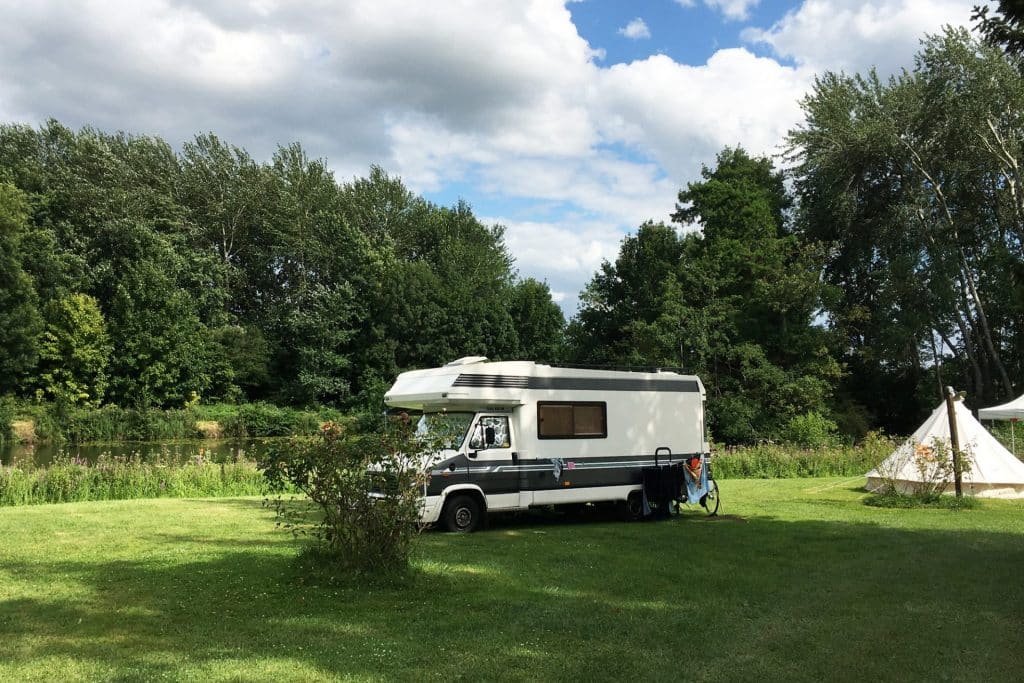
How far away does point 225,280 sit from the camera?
53562mm

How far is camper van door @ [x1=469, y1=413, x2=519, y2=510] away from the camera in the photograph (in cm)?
1333

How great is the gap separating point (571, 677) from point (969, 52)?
3569cm

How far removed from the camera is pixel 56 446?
127ft

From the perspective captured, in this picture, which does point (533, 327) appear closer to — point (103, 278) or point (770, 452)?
point (103, 278)

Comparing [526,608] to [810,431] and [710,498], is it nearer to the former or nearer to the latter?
[710,498]

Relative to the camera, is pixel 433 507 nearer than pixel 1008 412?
Yes

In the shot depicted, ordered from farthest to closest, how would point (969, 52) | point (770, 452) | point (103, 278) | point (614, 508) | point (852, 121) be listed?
point (103, 278) → point (852, 121) → point (969, 52) → point (770, 452) → point (614, 508)

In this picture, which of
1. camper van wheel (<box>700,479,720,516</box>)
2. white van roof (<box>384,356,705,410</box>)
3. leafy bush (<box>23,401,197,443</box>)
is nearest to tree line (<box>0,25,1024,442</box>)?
leafy bush (<box>23,401,197,443</box>)

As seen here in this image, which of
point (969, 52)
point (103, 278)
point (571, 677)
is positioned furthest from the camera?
point (103, 278)

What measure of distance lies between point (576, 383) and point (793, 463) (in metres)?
13.6

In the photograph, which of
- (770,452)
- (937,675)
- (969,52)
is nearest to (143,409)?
(770,452)

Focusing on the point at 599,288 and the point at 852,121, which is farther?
the point at 599,288

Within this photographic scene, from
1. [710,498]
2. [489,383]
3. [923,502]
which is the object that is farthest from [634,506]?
[923,502]

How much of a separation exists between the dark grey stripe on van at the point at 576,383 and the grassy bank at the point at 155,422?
26.0m
